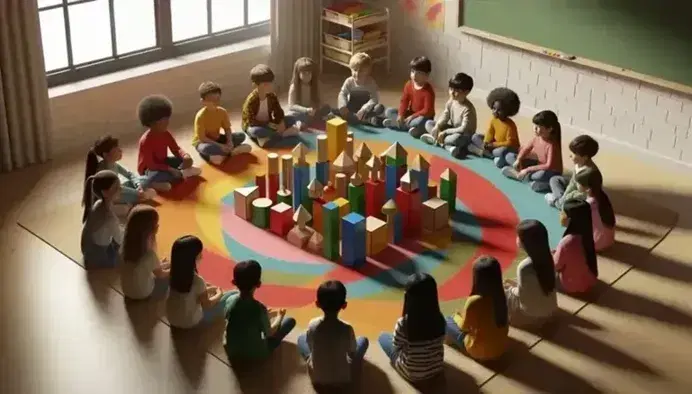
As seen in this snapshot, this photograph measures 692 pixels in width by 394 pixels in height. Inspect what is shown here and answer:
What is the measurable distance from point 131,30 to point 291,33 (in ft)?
3.39

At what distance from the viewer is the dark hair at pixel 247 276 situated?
3.55 m

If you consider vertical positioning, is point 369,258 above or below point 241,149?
below

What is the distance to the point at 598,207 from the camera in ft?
14.5

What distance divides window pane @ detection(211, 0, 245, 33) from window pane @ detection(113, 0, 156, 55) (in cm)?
45

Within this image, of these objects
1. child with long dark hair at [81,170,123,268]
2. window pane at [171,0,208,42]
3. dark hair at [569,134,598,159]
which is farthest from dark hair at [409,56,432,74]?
child with long dark hair at [81,170,123,268]

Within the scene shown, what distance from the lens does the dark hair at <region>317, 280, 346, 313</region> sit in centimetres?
343

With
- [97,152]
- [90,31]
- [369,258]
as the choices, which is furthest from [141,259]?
[90,31]

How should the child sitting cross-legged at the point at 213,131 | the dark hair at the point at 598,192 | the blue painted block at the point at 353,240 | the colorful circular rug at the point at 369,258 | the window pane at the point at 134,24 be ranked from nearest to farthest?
the colorful circular rug at the point at 369,258 → the blue painted block at the point at 353,240 → the dark hair at the point at 598,192 → the child sitting cross-legged at the point at 213,131 → the window pane at the point at 134,24

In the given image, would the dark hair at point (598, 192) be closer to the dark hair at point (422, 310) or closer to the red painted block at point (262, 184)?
the dark hair at point (422, 310)

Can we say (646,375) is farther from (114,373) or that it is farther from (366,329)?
(114,373)

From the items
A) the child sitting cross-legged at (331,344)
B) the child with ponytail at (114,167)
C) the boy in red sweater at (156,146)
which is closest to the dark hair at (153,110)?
the boy in red sweater at (156,146)

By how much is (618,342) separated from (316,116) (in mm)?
2620

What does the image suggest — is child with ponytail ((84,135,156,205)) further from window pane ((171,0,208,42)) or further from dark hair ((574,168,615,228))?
dark hair ((574,168,615,228))

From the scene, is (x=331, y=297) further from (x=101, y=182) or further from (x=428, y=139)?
(x=428, y=139)
